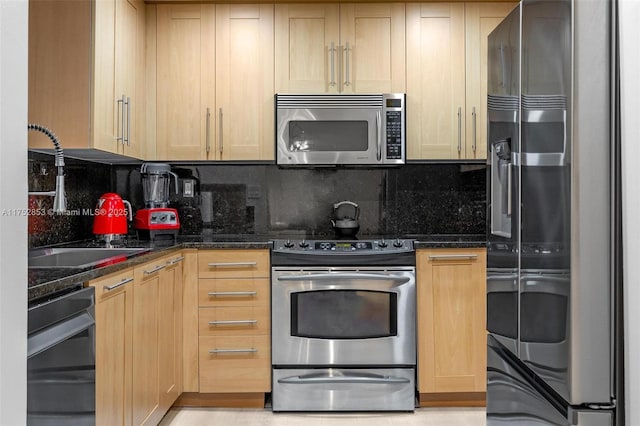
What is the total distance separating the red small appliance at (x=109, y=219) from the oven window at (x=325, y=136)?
1043mm

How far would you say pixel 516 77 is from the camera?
4.93 feet

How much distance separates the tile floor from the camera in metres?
2.84

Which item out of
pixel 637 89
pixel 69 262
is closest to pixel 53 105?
pixel 69 262

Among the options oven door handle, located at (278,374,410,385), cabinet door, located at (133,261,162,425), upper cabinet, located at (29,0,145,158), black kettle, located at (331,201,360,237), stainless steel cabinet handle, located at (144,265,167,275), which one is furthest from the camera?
black kettle, located at (331,201,360,237)

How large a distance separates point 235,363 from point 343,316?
65 cm

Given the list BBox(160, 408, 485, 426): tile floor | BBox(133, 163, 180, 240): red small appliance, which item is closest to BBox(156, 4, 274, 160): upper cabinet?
BBox(133, 163, 180, 240): red small appliance

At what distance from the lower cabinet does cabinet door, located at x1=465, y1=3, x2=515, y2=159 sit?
1871 mm

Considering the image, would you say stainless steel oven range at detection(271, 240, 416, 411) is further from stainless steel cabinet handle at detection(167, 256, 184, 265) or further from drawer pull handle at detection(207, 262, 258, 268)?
stainless steel cabinet handle at detection(167, 256, 184, 265)

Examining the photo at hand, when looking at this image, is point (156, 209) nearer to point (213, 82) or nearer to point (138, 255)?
point (213, 82)

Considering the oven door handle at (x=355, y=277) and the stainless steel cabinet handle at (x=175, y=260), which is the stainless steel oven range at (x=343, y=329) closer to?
the oven door handle at (x=355, y=277)

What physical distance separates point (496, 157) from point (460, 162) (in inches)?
67.5

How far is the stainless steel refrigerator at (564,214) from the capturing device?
3.85 ft

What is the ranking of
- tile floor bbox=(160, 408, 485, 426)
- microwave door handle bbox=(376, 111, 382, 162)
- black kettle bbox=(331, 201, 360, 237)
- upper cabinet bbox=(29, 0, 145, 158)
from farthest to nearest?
1. black kettle bbox=(331, 201, 360, 237)
2. microwave door handle bbox=(376, 111, 382, 162)
3. tile floor bbox=(160, 408, 485, 426)
4. upper cabinet bbox=(29, 0, 145, 158)

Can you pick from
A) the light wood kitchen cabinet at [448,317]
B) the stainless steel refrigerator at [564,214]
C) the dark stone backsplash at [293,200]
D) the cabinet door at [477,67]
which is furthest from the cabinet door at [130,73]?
the stainless steel refrigerator at [564,214]
